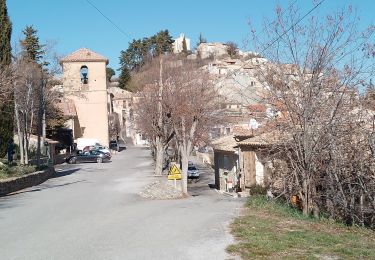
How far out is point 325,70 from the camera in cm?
1548

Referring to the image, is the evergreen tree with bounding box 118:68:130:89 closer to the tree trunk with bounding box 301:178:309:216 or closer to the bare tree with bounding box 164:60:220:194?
the bare tree with bounding box 164:60:220:194

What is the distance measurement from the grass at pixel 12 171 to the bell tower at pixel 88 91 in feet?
124

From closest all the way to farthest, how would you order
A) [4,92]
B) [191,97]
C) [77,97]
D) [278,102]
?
1. [278,102]
2. [4,92]
3. [191,97]
4. [77,97]

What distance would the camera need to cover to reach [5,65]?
31.3 metres

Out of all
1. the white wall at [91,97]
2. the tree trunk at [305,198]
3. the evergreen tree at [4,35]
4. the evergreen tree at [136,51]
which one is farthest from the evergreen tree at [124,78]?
the tree trunk at [305,198]

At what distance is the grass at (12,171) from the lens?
29484 millimetres

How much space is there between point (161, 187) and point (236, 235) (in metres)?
16.5

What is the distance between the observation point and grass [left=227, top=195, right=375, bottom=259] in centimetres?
881

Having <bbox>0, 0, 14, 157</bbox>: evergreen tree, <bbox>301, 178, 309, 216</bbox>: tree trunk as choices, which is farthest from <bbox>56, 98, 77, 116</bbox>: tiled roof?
<bbox>301, 178, 309, 216</bbox>: tree trunk

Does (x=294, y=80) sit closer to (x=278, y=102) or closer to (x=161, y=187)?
(x=278, y=102)

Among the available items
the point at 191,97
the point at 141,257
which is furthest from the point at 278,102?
the point at 191,97

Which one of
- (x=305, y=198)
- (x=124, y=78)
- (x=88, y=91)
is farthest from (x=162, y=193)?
(x=124, y=78)

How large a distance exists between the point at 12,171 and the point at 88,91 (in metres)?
44.8

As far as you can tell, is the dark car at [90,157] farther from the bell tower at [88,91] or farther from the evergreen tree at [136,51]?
the evergreen tree at [136,51]
